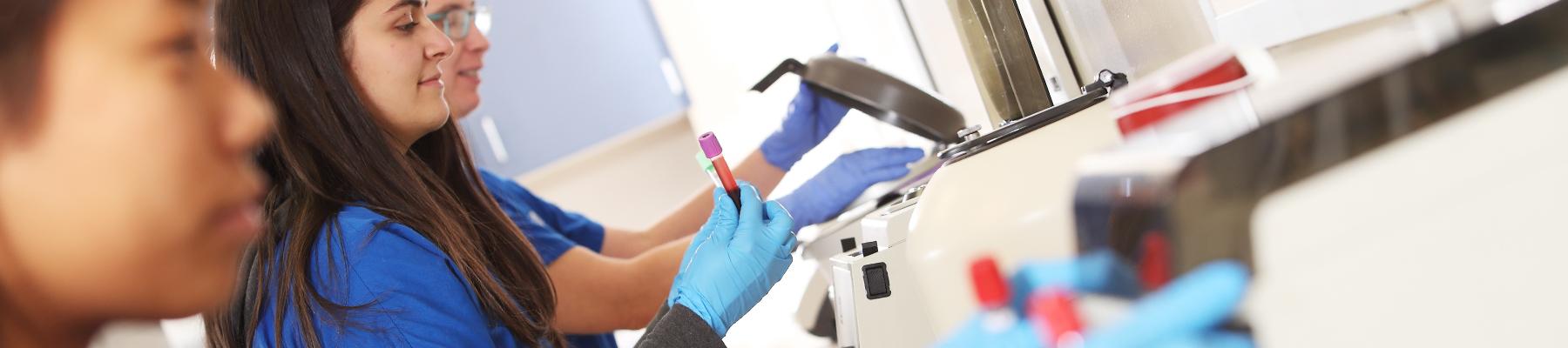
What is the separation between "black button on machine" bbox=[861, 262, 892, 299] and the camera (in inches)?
33.0

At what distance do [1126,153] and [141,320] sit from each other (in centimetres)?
38

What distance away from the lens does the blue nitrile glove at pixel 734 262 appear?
1038 millimetres

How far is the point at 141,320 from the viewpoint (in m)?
0.31

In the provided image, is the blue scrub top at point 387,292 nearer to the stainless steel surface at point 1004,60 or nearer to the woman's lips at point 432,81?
the woman's lips at point 432,81

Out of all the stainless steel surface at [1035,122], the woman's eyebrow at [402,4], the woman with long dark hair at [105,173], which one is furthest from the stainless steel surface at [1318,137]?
the woman's eyebrow at [402,4]

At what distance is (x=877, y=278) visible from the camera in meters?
0.84

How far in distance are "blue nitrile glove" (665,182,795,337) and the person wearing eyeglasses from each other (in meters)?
0.27

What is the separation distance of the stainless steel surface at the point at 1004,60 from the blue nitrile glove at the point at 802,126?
0.96ft

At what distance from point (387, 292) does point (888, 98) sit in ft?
1.91

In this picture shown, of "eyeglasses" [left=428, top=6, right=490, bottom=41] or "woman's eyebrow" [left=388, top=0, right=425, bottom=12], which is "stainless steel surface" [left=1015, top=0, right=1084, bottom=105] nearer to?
"woman's eyebrow" [left=388, top=0, right=425, bottom=12]

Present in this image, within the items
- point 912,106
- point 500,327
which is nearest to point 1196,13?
point 912,106

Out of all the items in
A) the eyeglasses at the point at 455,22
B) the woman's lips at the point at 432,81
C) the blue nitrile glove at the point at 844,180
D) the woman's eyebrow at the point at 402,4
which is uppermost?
the eyeglasses at the point at 455,22

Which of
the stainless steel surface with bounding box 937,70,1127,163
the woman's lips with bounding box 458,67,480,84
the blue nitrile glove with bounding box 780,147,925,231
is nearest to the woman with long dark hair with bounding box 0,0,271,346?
the stainless steel surface with bounding box 937,70,1127,163

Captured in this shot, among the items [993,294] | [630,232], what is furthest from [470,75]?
[993,294]
